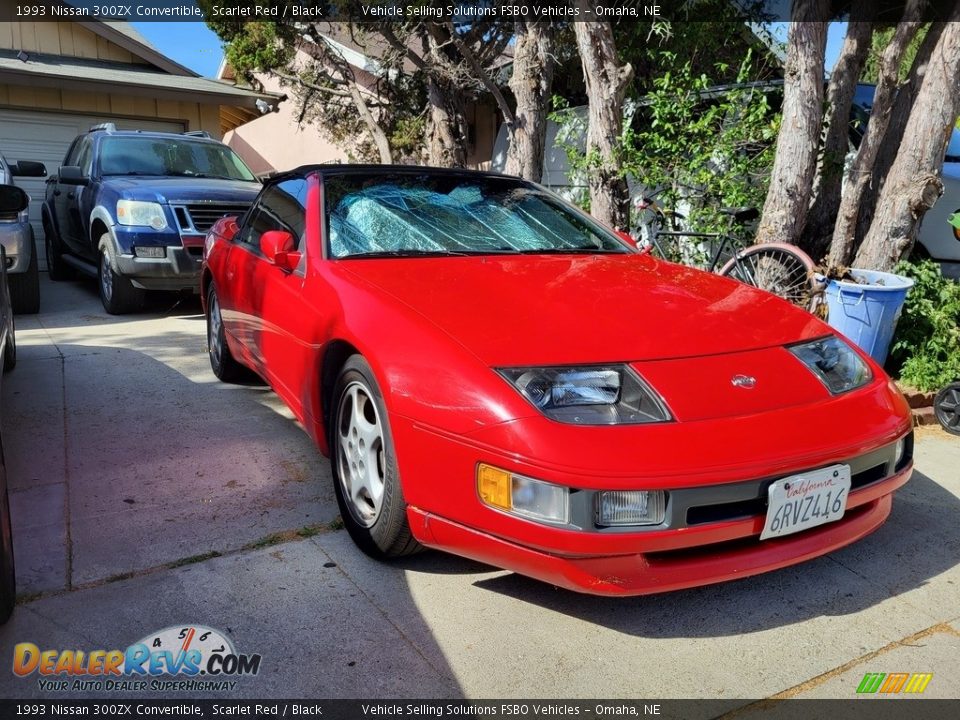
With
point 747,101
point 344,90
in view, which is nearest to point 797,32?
point 747,101

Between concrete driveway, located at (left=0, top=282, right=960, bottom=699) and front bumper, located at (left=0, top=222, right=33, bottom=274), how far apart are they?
371 centimetres

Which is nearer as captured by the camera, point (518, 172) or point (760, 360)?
point (760, 360)

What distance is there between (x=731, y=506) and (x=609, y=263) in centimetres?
150

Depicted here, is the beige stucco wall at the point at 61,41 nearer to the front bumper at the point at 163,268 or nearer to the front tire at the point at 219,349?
the front bumper at the point at 163,268

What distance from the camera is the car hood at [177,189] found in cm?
703

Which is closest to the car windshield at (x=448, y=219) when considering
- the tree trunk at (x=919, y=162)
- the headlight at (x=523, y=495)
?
the headlight at (x=523, y=495)

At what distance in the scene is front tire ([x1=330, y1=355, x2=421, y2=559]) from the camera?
2588mm

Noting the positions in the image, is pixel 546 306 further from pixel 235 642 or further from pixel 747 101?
pixel 747 101

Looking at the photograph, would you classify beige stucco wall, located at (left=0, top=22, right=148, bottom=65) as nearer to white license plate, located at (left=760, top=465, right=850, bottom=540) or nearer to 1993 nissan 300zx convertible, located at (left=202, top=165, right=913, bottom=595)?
1993 nissan 300zx convertible, located at (left=202, top=165, right=913, bottom=595)

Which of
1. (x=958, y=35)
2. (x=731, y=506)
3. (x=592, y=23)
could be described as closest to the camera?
(x=731, y=506)

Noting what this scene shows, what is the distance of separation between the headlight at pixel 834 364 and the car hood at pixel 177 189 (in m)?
A: 5.85

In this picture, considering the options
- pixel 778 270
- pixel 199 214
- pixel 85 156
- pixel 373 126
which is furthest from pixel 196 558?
pixel 373 126

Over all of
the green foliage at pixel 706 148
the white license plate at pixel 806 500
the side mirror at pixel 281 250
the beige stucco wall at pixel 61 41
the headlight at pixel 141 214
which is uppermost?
the beige stucco wall at pixel 61 41

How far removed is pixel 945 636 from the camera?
244cm
